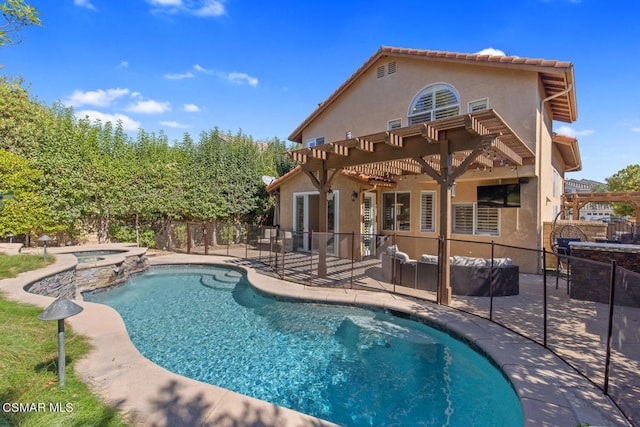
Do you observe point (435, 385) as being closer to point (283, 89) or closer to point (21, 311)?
point (21, 311)

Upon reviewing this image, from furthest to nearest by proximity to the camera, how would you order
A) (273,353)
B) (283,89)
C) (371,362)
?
(283,89), (273,353), (371,362)

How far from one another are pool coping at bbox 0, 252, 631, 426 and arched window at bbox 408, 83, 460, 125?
342 inches

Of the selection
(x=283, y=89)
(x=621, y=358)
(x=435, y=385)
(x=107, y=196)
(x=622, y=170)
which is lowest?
(x=435, y=385)

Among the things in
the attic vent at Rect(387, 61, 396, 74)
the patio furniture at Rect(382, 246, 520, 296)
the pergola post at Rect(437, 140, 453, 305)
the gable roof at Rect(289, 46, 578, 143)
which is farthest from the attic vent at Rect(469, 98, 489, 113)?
the patio furniture at Rect(382, 246, 520, 296)

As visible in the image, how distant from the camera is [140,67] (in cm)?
1505

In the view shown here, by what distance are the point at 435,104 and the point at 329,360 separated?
1067 centimetres

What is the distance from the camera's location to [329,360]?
5398 mm

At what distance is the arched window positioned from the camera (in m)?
11.7

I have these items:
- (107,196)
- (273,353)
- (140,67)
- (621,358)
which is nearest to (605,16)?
(621,358)

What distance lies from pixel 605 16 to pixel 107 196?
20.8 meters

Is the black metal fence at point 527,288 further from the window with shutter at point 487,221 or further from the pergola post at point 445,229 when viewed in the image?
the window with shutter at point 487,221

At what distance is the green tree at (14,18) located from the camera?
4.60 m

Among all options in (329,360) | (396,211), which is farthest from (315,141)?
(329,360)

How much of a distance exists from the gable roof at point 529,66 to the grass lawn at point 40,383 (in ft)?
42.0
